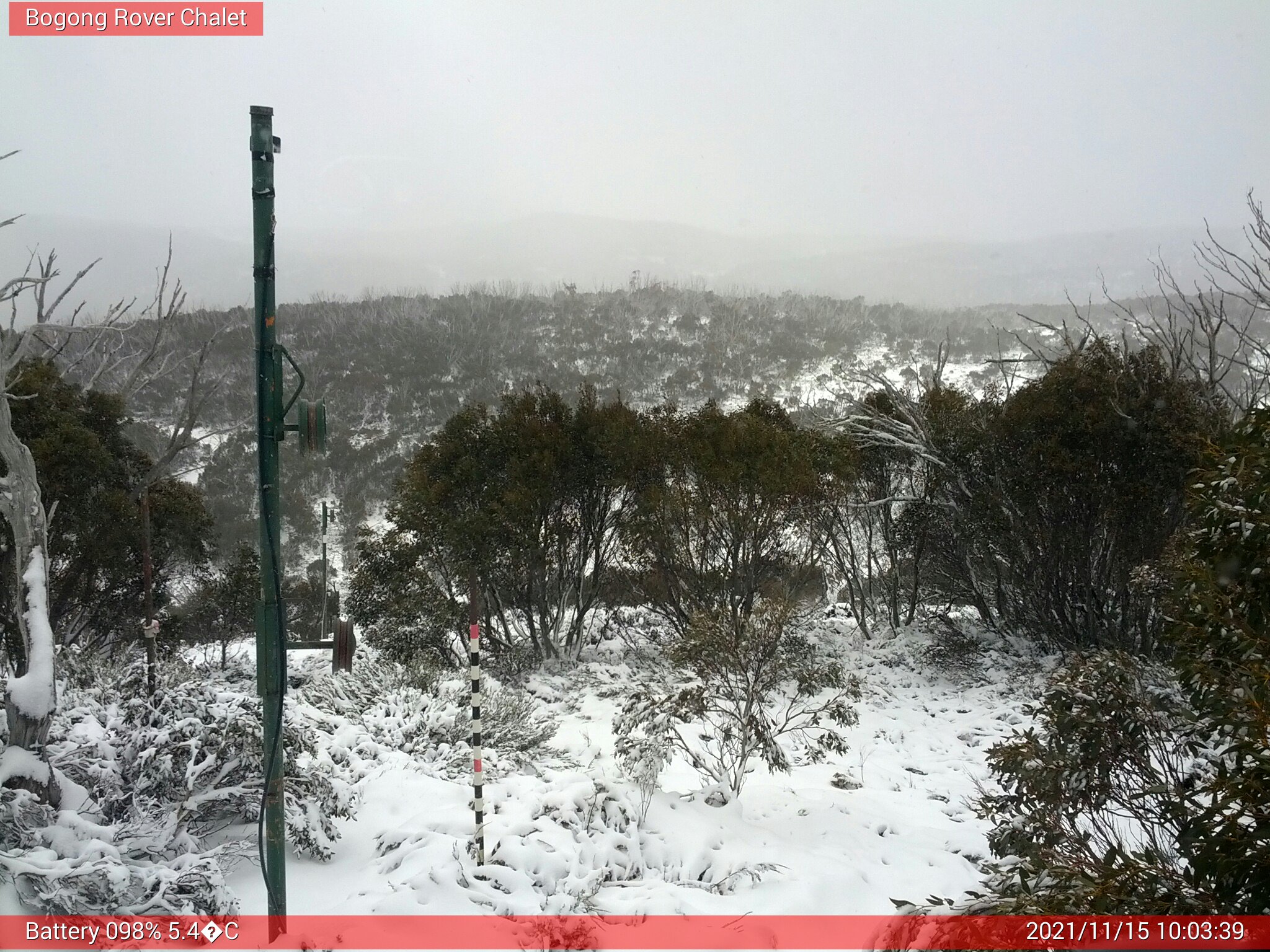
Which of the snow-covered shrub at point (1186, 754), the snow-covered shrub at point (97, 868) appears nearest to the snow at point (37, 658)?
the snow-covered shrub at point (97, 868)

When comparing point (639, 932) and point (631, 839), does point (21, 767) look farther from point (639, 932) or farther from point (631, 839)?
point (631, 839)

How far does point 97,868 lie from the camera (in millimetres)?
3416

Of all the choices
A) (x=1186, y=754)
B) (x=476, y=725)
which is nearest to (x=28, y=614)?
(x=476, y=725)

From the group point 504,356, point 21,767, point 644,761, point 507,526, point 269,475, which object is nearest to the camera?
point 269,475

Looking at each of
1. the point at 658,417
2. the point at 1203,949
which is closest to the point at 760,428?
the point at 658,417

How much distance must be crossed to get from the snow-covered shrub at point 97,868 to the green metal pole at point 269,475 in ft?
2.43

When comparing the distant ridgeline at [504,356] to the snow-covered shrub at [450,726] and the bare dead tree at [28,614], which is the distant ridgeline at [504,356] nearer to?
the snow-covered shrub at [450,726]

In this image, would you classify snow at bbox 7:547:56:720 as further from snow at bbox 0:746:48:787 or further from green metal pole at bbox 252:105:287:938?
green metal pole at bbox 252:105:287:938

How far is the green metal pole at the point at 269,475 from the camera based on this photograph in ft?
10.1

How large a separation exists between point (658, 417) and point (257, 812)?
32.9ft

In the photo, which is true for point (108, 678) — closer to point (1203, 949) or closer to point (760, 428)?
point (1203, 949)

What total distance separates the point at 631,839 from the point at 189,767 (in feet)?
9.22

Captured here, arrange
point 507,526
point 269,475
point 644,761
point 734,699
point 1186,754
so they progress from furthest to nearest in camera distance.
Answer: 1. point 507,526
2. point 734,699
3. point 644,761
4. point 1186,754
5. point 269,475

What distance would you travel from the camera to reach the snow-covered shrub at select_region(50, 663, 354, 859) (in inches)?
167
